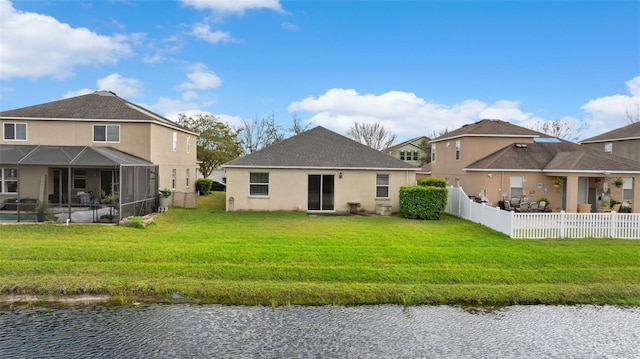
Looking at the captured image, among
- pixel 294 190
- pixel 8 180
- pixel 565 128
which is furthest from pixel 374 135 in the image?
pixel 8 180

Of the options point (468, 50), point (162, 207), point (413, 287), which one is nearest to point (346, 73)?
point (468, 50)

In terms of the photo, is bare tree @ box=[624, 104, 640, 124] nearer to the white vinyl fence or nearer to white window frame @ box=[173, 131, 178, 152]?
the white vinyl fence

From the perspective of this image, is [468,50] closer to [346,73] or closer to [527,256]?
[346,73]

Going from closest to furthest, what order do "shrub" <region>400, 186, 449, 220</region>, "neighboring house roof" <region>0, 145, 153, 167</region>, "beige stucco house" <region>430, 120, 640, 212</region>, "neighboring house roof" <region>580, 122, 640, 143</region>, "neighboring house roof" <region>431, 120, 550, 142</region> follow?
"neighboring house roof" <region>0, 145, 153, 167</region>, "shrub" <region>400, 186, 449, 220</region>, "beige stucco house" <region>430, 120, 640, 212</region>, "neighboring house roof" <region>431, 120, 550, 142</region>, "neighboring house roof" <region>580, 122, 640, 143</region>

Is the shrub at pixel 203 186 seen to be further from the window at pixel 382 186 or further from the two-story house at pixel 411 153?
the two-story house at pixel 411 153

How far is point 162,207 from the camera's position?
68.1ft

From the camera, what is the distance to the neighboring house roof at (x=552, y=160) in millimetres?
19547

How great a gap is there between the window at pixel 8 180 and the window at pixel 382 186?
59.8ft

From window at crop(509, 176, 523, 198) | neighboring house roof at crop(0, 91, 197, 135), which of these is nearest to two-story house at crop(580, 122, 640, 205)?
window at crop(509, 176, 523, 198)

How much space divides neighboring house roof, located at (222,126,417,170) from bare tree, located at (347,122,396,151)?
35.1 meters

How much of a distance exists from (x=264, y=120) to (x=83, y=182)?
33.6 meters

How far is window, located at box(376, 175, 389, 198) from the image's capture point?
21.2 m

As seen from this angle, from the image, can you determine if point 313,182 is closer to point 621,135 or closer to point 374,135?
point 621,135

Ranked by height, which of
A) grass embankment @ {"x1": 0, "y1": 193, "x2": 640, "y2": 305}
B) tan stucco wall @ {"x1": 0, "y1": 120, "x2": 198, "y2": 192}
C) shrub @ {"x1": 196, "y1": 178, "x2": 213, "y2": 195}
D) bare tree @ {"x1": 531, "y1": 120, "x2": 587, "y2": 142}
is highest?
bare tree @ {"x1": 531, "y1": 120, "x2": 587, "y2": 142}
